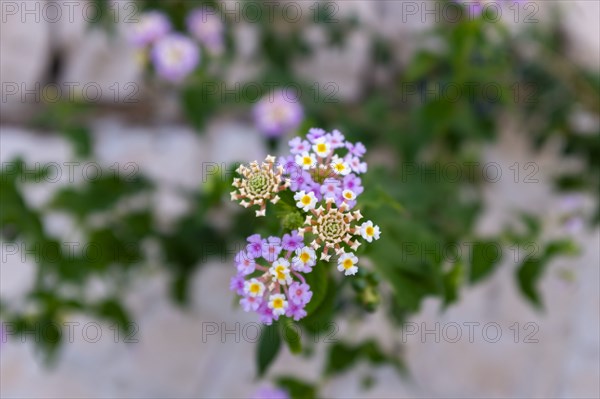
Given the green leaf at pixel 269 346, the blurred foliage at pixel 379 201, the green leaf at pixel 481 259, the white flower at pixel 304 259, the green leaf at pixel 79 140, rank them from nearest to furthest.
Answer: the white flower at pixel 304 259
the green leaf at pixel 269 346
the blurred foliage at pixel 379 201
the green leaf at pixel 481 259
the green leaf at pixel 79 140

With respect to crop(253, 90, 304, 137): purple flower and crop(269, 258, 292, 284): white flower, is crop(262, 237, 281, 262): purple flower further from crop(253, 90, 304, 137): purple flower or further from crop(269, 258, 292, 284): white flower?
crop(253, 90, 304, 137): purple flower

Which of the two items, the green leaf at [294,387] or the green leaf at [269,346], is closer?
the green leaf at [269,346]

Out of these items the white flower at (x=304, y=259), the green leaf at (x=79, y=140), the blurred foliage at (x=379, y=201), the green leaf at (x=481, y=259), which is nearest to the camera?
the white flower at (x=304, y=259)

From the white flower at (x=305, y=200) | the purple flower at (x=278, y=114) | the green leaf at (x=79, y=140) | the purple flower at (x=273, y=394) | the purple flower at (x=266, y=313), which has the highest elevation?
the purple flower at (x=278, y=114)

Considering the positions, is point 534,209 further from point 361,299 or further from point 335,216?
point 335,216

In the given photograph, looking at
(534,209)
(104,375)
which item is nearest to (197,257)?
(104,375)

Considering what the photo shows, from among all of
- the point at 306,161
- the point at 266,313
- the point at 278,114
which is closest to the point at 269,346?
the point at 266,313

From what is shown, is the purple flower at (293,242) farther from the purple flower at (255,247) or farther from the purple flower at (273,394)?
the purple flower at (273,394)

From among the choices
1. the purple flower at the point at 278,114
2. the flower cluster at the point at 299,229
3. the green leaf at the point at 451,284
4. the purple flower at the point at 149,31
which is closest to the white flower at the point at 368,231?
the flower cluster at the point at 299,229
